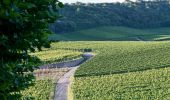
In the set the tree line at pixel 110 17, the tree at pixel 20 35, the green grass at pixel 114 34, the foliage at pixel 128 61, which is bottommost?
the green grass at pixel 114 34

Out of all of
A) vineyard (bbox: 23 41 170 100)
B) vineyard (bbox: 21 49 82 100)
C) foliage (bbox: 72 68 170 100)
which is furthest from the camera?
vineyard (bbox: 21 49 82 100)

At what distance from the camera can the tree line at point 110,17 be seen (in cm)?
11331

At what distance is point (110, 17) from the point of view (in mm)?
119000

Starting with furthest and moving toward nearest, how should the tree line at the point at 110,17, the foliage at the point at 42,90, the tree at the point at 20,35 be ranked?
1. the tree line at the point at 110,17
2. the foliage at the point at 42,90
3. the tree at the point at 20,35

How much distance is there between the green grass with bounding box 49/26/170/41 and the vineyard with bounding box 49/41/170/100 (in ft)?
128

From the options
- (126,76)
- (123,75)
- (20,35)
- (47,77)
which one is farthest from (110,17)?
(20,35)

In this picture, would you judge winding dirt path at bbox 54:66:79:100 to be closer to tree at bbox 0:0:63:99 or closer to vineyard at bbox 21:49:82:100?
vineyard at bbox 21:49:82:100

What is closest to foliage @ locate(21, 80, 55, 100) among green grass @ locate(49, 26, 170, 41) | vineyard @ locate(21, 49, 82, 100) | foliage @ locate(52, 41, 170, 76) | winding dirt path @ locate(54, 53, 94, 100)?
vineyard @ locate(21, 49, 82, 100)

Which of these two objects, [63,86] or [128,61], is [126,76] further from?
[128,61]

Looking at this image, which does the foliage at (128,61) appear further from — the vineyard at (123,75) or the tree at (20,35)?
the tree at (20,35)

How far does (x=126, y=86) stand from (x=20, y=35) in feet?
114

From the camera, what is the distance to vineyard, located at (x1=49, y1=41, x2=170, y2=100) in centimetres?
3665

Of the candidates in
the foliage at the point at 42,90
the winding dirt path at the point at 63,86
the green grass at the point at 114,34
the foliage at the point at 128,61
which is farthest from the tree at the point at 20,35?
the green grass at the point at 114,34

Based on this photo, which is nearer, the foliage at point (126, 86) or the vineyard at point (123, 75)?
the foliage at point (126, 86)
